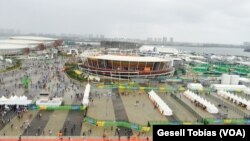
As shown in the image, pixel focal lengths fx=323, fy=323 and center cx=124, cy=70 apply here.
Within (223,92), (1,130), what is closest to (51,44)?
(223,92)

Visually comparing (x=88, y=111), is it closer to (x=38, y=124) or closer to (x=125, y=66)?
(x=38, y=124)

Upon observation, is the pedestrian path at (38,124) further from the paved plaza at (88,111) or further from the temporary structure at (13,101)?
the temporary structure at (13,101)

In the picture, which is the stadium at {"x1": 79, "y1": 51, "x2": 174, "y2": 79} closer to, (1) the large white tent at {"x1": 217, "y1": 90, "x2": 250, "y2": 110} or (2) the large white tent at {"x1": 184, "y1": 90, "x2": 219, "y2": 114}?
(2) the large white tent at {"x1": 184, "y1": 90, "x2": 219, "y2": 114}

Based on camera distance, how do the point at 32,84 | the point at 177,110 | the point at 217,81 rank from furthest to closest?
the point at 217,81 < the point at 32,84 < the point at 177,110

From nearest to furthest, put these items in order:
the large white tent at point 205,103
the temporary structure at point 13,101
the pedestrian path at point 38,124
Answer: the pedestrian path at point 38,124, the temporary structure at point 13,101, the large white tent at point 205,103

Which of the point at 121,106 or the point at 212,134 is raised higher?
the point at 212,134

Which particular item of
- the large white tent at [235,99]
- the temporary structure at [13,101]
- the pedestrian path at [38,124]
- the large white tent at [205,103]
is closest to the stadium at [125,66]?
the large white tent at [205,103]

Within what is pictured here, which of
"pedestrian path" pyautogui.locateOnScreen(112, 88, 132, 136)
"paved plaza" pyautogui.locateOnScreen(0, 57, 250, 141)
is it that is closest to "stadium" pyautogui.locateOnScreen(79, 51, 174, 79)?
"paved plaza" pyautogui.locateOnScreen(0, 57, 250, 141)

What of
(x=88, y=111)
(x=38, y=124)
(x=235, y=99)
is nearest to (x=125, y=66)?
(x=235, y=99)

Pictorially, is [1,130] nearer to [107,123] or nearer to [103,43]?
[107,123]

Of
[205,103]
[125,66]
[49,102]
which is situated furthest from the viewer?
[125,66]

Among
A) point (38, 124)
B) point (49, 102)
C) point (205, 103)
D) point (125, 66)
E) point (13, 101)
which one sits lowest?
point (38, 124)
